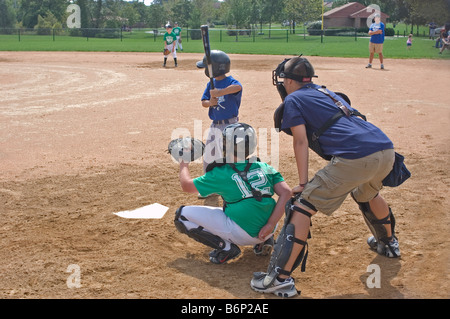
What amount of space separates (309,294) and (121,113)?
912 cm

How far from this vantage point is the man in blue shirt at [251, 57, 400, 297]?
4.14m

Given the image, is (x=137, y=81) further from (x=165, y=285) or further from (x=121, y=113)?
(x=165, y=285)

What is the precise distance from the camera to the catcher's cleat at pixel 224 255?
4852 mm

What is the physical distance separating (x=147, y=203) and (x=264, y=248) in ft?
6.83

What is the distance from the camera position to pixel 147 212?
6348 mm

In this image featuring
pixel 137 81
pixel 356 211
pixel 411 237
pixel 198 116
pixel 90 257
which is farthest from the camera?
pixel 137 81

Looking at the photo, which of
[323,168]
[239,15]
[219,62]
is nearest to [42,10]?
[239,15]

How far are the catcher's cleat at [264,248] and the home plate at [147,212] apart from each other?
4.91 ft

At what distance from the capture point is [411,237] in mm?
5469

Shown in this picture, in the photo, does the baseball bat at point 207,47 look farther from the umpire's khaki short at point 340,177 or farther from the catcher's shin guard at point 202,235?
the umpire's khaki short at point 340,177

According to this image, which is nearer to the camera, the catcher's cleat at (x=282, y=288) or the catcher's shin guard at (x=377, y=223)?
the catcher's cleat at (x=282, y=288)

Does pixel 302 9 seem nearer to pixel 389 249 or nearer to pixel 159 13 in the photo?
pixel 159 13

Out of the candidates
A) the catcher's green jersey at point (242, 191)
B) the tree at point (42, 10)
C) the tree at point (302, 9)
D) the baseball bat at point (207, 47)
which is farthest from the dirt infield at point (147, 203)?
the tree at point (42, 10)

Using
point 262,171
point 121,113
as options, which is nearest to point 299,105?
point 262,171
